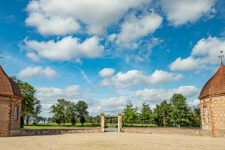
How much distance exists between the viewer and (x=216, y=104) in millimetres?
22094

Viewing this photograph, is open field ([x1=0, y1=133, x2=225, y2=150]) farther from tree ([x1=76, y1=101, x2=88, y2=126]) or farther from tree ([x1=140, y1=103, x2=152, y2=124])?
tree ([x1=76, y1=101, x2=88, y2=126])

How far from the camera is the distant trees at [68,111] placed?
60.8 m

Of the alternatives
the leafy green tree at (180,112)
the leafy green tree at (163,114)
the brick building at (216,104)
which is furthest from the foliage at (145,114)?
the brick building at (216,104)

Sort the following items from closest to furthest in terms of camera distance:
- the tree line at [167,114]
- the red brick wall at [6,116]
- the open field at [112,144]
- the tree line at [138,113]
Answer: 1. the open field at [112,144]
2. the red brick wall at [6,116]
3. the tree line at [138,113]
4. the tree line at [167,114]

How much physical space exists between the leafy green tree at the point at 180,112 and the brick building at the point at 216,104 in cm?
2782

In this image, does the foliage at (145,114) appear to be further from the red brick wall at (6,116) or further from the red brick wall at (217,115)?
the red brick wall at (6,116)

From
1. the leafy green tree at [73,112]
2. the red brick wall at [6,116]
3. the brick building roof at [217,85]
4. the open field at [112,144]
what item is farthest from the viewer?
the leafy green tree at [73,112]

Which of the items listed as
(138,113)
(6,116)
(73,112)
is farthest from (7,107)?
(73,112)

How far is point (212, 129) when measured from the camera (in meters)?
21.9

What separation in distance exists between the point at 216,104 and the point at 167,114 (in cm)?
3644

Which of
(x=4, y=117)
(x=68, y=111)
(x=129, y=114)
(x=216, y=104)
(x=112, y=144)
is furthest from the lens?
(x=68, y=111)

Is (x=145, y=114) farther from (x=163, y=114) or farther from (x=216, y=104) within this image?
(x=216, y=104)

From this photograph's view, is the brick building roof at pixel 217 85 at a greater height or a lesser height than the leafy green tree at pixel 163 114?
greater

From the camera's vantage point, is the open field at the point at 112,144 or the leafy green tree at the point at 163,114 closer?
the open field at the point at 112,144
